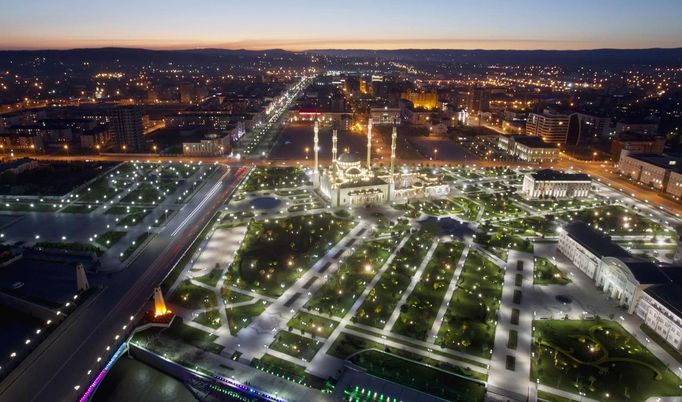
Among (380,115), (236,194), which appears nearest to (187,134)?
(236,194)

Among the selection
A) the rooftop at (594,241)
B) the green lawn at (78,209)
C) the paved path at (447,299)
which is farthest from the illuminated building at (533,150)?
the green lawn at (78,209)

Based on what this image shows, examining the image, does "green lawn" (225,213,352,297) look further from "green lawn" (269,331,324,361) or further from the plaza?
"green lawn" (269,331,324,361)

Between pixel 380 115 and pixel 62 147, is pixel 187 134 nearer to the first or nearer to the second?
pixel 62 147

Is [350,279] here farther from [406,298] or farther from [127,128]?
[127,128]

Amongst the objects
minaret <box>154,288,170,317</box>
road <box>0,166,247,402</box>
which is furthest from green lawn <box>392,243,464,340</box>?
road <box>0,166,247,402</box>

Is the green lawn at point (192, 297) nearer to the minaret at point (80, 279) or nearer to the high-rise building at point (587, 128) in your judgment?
the minaret at point (80, 279)

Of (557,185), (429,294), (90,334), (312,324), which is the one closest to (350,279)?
(429,294)
